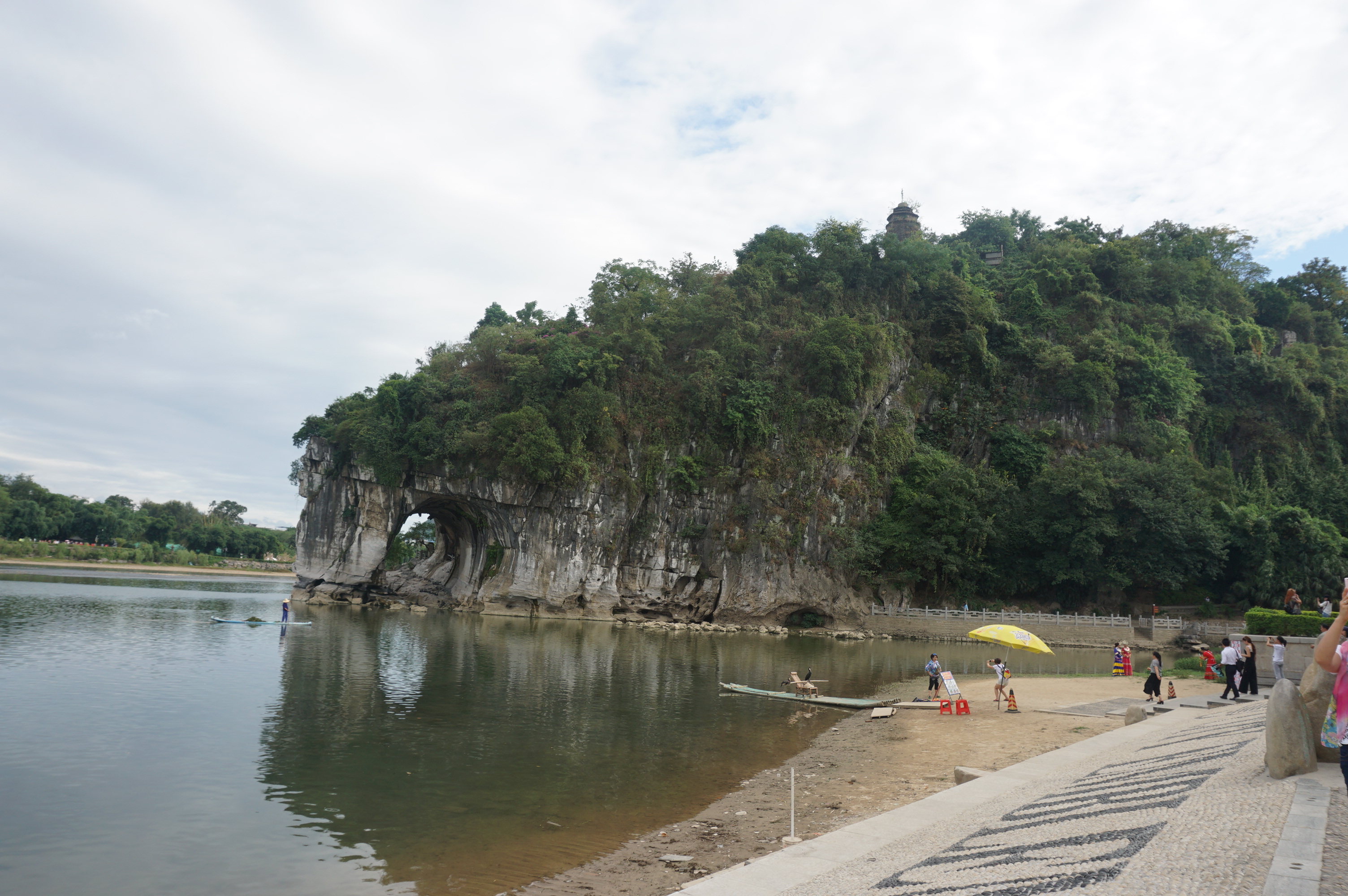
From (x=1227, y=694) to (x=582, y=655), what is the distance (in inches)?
733

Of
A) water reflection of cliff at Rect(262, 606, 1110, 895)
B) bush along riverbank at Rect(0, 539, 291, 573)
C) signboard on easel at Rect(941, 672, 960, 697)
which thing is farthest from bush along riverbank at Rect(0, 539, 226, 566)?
signboard on easel at Rect(941, 672, 960, 697)

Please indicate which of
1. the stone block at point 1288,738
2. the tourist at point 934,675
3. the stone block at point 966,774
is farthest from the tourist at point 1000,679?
the stone block at point 1288,738

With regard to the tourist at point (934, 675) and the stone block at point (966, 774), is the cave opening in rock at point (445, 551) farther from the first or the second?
the stone block at point (966, 774)

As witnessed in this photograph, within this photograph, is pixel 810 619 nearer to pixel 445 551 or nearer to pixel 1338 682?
pixel 445 551

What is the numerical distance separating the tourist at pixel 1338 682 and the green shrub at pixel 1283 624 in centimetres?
1560

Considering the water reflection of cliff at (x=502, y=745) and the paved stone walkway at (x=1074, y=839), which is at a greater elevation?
the paved stone walkway at (x=1074, y=839)

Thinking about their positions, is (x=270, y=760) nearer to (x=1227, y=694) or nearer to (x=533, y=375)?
(x=1227, y=694)

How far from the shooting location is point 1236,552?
132 ft

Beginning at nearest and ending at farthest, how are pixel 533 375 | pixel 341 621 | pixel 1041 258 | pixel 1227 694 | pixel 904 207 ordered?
pixel 1227 694
pixel 341 621
pixel 533 375
pixel 1041 258
pixel 904 207

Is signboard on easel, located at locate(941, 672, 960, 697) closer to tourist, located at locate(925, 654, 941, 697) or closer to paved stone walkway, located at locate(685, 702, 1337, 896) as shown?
tourist, located at locate(925, 654, 941, 697)

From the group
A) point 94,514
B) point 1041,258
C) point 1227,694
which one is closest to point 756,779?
point 1227,694

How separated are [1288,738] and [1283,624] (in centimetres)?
1604

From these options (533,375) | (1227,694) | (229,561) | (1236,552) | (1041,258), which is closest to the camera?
(1227,694)

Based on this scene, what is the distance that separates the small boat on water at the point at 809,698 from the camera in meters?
18.5
